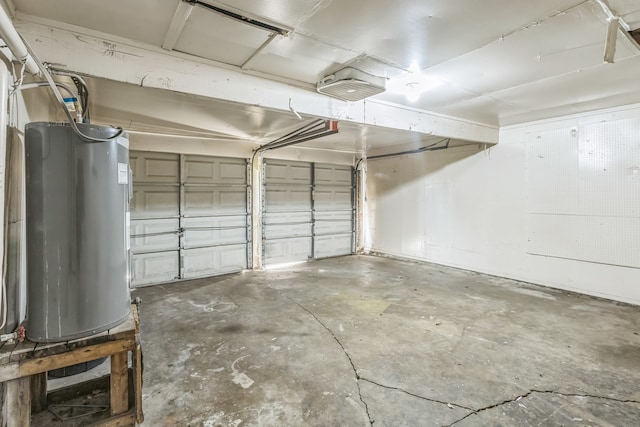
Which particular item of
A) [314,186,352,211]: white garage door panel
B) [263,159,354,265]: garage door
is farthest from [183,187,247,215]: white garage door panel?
[314,186,352,211]: white garage door panel

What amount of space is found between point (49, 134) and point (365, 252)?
6815 mm

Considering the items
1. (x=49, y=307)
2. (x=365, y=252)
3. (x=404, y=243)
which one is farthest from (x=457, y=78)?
(x=365, y=252)

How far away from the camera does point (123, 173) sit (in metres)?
1.56

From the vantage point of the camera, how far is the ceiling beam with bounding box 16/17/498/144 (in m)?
1.97

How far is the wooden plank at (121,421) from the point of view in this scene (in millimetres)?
1399

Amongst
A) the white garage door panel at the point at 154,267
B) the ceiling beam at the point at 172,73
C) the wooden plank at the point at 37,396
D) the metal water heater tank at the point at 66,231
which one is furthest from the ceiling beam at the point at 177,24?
the white garage door panel at the point at 154,267

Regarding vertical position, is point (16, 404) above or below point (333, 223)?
below

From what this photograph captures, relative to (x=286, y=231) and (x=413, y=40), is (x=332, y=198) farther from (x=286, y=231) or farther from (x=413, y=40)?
(x=413, y=40)

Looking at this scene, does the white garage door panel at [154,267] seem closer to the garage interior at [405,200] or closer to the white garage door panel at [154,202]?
the garage interior at [405,200]

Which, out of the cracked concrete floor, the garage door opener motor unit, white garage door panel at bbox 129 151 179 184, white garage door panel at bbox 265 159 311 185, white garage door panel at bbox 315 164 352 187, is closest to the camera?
the cracked concrete floor

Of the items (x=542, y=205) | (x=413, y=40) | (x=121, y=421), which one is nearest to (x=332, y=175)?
(x=542, y=205)

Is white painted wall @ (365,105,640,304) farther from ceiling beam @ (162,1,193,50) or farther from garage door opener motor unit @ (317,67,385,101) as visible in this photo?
ceiling beam @ (162,1,193,50)

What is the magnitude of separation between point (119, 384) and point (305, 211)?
5.38m

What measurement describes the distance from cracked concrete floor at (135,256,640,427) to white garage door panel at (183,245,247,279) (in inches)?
34.0
